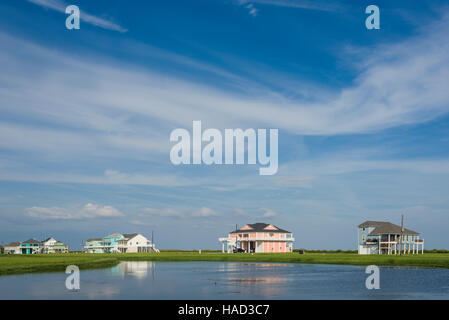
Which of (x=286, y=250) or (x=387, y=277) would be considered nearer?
(x=387, y=277)

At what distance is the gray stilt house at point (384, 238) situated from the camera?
383ft

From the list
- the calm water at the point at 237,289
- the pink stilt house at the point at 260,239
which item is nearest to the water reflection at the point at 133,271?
the calm water at the point at 237,289

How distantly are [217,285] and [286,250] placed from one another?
93.9 meters

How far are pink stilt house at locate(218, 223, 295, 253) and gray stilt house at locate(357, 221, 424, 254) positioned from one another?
21.8 m

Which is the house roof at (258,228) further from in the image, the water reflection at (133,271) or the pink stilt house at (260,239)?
the water reflection at (133,271)

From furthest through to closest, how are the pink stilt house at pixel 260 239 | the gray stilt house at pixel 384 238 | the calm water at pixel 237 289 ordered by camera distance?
the pink stilt house at pixel 260 239 < the gray stilt house at pixel 384 238 < the calm water at pixel 237 289

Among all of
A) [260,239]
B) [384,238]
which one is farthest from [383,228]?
[260,239]

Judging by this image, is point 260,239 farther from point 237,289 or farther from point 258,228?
point 237,289

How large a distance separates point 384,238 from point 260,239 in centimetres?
3283

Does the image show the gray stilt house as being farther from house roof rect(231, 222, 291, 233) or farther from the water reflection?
the water reflection

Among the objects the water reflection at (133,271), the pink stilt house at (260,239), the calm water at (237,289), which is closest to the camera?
the calm water at (237,289)
